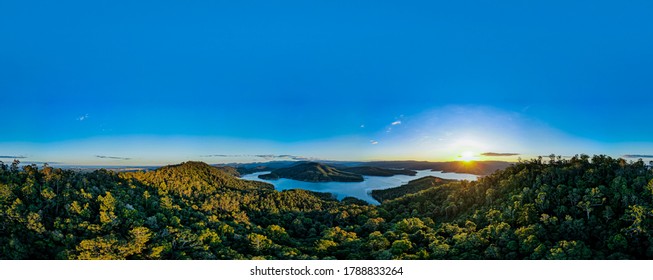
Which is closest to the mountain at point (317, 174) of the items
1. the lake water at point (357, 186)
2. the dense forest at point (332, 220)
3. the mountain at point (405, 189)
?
the lake water at point (357, 186)

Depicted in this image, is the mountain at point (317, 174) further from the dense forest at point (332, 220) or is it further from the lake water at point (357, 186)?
the dense forest at point (332, 220)

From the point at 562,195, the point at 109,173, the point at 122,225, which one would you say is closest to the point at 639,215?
the point at 562,195

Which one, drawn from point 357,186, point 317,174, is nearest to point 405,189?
point 357,186

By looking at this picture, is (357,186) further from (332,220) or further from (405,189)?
(332,220)

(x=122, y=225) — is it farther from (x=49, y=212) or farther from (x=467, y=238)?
(x=467, y=238)
